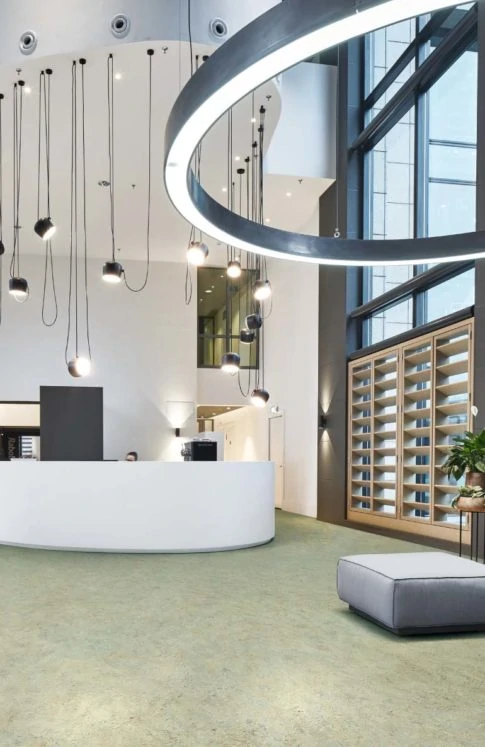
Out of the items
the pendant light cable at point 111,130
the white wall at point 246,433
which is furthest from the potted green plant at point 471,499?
the white wall at point 246,433

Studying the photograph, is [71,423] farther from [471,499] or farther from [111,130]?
[471,499]

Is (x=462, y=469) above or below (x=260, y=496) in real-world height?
above

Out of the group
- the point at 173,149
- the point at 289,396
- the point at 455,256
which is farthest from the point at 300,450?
the point at 173,149

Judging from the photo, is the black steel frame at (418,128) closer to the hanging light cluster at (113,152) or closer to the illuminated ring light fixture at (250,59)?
the hanging light cluster at (113,152)

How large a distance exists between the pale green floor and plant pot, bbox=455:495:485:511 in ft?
5.04

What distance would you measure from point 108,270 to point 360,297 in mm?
4210

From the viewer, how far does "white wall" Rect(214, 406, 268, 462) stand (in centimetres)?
1663

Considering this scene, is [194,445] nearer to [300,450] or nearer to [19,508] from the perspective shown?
[19,508]

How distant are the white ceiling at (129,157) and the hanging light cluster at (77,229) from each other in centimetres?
9

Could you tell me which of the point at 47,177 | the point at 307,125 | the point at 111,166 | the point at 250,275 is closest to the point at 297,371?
the point at 250,275

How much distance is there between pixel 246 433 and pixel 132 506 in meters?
10.5

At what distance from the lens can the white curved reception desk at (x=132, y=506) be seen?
7.93 m

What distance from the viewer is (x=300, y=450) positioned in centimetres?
1383

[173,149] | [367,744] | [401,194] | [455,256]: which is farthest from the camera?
[401,194]
